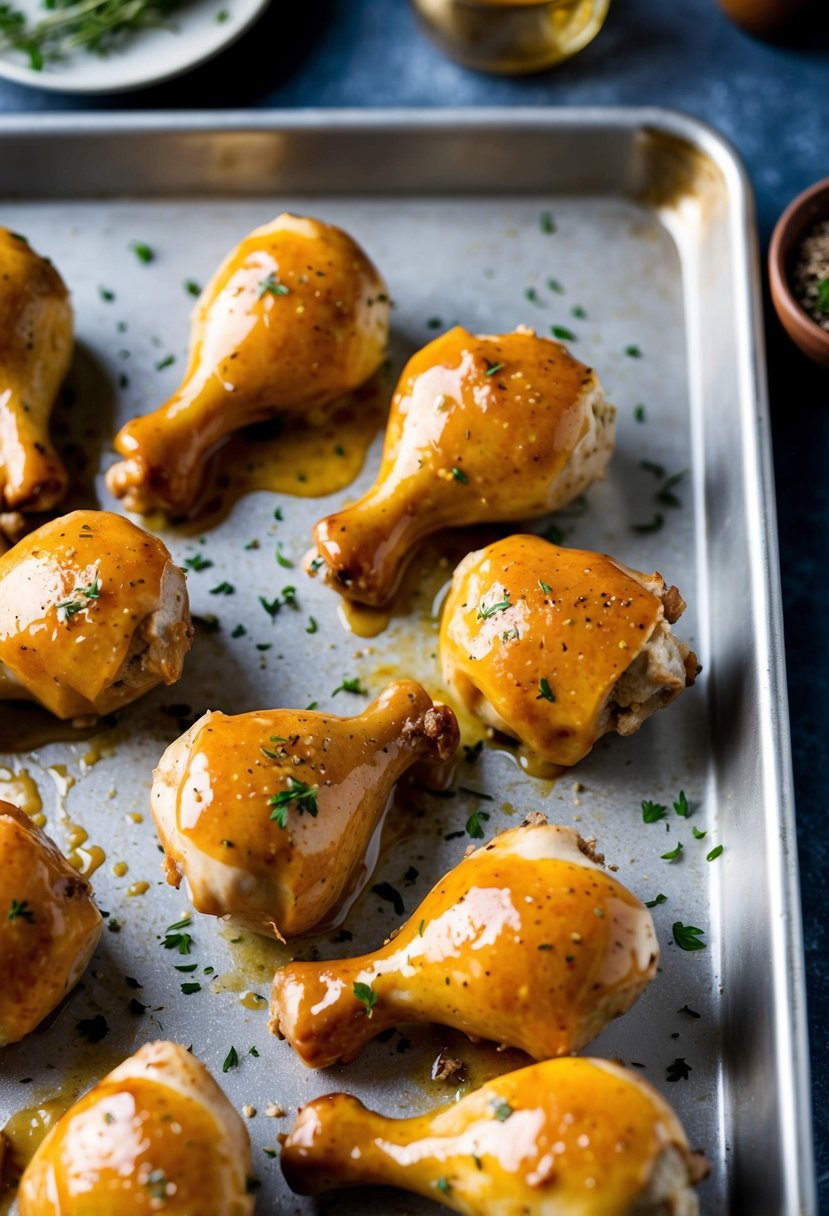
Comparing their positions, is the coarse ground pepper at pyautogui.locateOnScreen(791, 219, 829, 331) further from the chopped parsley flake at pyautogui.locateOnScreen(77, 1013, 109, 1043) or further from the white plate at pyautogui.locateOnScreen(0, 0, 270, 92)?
the chopped parsley flake at pyautogui.locateOnScreen(77, 1013, 109, 1043)

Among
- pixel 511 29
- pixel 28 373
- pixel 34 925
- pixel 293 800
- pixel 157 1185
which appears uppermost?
pixel 511 29

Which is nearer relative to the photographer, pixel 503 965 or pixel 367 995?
pixel 503 965

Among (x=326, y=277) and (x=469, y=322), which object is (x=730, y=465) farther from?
(x=326, y=277)

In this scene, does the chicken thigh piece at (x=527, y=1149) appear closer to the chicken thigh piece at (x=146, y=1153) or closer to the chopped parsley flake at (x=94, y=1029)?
the chicken thigh piece at (x=146, y=1153)

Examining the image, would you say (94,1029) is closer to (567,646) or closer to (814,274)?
(567,646)

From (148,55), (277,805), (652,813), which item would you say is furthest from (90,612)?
(148,55)

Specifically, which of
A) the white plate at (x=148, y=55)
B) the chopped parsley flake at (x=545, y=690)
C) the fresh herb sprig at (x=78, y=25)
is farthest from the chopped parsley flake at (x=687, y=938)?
the fresh herb sprig at (x=78, y=25)
